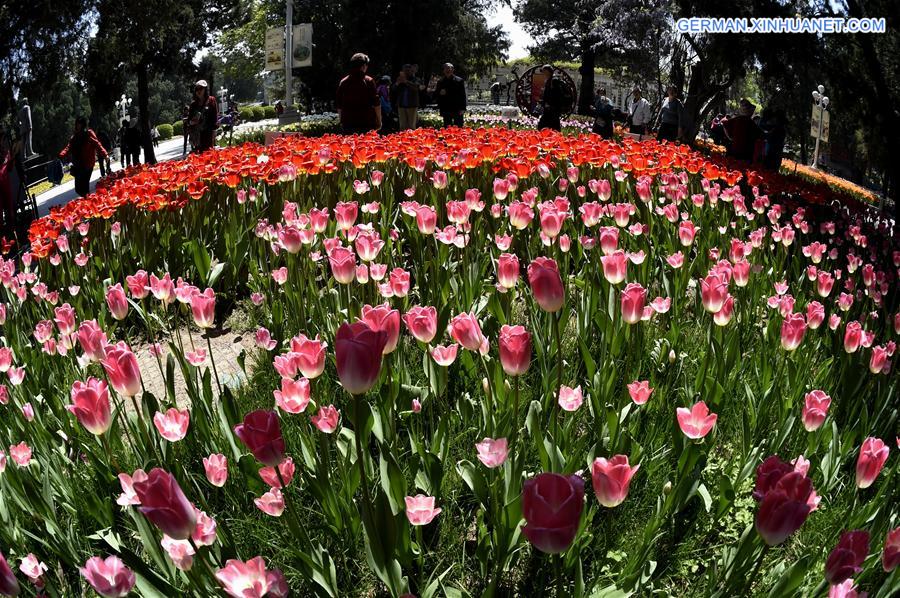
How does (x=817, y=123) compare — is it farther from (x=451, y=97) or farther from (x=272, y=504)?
(x=272, y=504)

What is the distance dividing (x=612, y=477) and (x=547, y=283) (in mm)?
443

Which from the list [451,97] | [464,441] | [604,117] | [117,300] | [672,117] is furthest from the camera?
[604,117]

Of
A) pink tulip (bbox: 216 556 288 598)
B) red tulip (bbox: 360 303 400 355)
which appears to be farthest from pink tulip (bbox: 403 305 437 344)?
pink tulip (bbox: 216 556 288 598)

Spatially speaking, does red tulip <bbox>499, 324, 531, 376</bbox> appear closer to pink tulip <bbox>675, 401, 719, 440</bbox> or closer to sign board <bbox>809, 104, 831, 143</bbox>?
pink tulip <bbox>675, 401, 719, 440</bbox>

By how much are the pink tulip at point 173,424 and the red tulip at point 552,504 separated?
0.87 meters

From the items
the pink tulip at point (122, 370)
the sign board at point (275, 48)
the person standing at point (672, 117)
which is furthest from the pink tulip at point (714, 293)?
the sign board at point (275, 48)

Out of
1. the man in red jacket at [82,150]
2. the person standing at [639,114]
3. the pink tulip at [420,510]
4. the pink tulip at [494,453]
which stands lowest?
the person standing at [639,114]

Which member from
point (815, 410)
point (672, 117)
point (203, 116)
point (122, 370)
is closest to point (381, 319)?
point (122, 370)

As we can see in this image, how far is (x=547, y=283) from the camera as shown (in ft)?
4.82

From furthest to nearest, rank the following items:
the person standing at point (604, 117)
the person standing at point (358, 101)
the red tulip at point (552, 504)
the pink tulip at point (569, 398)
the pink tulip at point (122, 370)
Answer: the person standing at point (604, 117) < the person standing at point (358, 101) < the pink tulip at point (569, 398) < the pink tulip at point (122, 370) < the red tulip at point (552, 504)

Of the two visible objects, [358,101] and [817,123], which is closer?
[358,101]

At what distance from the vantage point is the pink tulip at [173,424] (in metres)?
1.48

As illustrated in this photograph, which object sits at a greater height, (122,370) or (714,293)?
(122,370)

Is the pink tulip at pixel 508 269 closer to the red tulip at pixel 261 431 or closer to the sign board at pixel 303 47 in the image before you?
the red tulip at pixel 261 431
